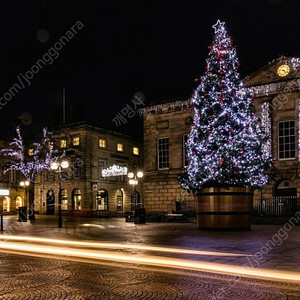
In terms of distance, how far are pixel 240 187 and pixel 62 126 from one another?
114ft

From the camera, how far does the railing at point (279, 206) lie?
2933 centimetres

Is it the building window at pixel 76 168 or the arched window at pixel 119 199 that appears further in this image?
the arched window at pixel 119 199

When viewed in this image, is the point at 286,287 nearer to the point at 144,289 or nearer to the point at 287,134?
the point at 144,289

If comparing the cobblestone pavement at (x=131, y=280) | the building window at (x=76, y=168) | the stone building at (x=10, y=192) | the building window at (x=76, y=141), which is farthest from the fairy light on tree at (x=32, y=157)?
the cobblestone pavement at (x=131, y=280)

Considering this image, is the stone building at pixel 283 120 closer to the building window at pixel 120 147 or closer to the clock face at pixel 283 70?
the clock face at pixel 283 70

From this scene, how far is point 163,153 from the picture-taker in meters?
38.8

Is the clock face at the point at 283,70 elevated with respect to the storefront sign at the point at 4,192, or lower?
elevated

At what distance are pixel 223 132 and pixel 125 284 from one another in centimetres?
1335

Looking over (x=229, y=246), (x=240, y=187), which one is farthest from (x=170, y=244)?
(x=240, y=187)

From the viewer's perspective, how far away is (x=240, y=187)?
19.1m

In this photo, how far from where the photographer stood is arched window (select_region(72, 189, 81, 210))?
4872 cm

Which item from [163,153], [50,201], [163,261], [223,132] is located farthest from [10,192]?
[163,261]

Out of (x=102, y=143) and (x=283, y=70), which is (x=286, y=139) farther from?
(x=102, y=143)

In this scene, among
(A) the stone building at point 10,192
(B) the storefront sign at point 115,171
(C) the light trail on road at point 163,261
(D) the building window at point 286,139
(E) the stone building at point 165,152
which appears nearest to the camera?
(C) the light trail on road at point 163,261
